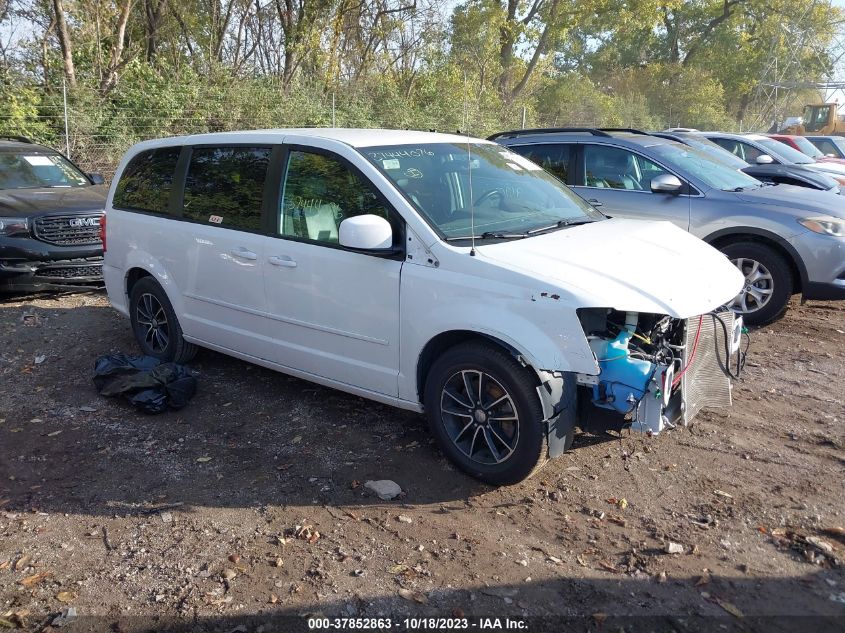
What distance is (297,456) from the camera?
4488mm

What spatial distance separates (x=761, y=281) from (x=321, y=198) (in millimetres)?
4523

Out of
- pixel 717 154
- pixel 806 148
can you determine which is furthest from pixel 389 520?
pixel 806 148

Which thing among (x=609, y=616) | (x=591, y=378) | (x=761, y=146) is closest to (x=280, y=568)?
(x=609, y=616)

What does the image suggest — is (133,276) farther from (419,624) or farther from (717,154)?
(717,154)

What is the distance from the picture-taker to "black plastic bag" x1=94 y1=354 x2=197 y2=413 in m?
5.11

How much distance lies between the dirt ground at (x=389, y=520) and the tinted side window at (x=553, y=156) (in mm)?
3557

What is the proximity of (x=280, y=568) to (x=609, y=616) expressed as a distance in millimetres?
1460

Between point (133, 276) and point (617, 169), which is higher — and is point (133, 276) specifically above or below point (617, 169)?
below

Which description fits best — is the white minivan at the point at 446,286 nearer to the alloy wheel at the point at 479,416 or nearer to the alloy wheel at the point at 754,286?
the alloy wheel at the point at 479,416

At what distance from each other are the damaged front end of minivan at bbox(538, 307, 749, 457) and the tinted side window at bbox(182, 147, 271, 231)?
7.95 ft

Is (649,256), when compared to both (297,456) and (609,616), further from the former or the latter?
(297,456)

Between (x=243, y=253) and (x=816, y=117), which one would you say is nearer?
(x=243, y=253)

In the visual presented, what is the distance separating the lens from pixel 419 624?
9.77 feet

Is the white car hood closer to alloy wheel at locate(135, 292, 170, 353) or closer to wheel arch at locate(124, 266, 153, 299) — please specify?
alloy wheel at locate(135, 292, 170, 353)
